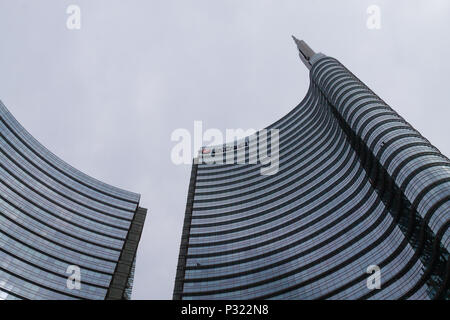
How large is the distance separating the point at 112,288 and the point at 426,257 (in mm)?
60604

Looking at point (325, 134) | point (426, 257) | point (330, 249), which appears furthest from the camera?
point (325, 134)

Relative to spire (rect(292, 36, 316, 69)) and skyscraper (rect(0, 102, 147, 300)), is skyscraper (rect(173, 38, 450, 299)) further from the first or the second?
spire (rect(292, 36, 316, 69))

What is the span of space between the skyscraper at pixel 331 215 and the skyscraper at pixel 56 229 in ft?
49.6

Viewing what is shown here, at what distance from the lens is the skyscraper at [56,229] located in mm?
73562

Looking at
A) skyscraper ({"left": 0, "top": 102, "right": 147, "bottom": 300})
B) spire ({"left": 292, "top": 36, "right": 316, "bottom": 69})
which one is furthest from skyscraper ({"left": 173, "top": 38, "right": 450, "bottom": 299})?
spire ({"left": 292, "top": 36, "right": 316, "bottom": 69})

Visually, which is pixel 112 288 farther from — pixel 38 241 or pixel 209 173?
pixel 209 173

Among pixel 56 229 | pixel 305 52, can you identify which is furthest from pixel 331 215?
pixel 305 52

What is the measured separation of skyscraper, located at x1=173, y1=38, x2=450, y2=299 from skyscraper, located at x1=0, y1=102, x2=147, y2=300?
15.1 meters

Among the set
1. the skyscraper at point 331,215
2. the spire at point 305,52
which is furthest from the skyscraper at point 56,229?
the spire at point 305,52

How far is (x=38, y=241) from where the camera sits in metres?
79.1

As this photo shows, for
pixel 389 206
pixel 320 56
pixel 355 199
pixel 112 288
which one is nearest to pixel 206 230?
pixel 112 288

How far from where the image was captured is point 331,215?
84.1 metres

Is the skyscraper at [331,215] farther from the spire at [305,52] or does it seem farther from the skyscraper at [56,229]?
the spire at [305,52]
